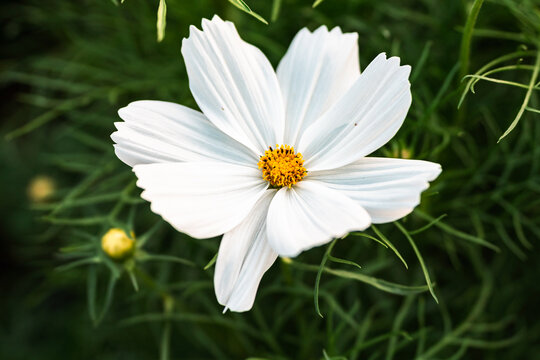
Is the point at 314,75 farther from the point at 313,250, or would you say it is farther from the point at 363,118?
the point at 313,250

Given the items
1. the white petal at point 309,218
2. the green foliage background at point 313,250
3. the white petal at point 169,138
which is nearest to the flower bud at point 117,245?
the green foliage background at point 313,250

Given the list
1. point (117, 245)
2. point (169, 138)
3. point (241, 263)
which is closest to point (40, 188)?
point (117, 245)

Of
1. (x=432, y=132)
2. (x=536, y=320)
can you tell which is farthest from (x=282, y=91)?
(x=536, y=320)

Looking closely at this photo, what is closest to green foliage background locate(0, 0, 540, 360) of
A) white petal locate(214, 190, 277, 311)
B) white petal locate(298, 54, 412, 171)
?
white petal locate(298, 54, 412, 171)

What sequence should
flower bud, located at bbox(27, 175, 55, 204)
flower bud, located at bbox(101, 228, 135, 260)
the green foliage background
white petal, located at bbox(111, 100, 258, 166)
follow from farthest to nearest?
flower bud, located at bbox(27, 175, 55, 204)
the green foliage background
flower bud, located at bbox(101, 228, 135, 260)
white petal, located at bbox(111, 100, 258, 166)

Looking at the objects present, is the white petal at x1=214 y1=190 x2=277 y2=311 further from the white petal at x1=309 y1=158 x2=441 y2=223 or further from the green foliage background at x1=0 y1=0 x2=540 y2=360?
the green foliage background at x1=0 y1=0 x2=540 y2=360

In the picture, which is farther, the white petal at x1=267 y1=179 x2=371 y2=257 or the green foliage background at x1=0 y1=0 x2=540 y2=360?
the green foliage background at x1=0 y1=0 x2=540 y2=360

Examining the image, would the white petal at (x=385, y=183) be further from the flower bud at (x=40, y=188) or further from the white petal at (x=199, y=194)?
the flower bud at (x=40, y=188)
